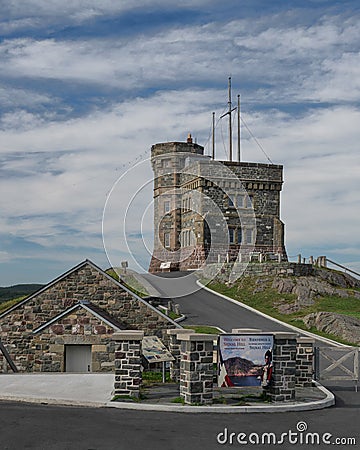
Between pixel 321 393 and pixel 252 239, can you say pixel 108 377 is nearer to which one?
pixel 321 393

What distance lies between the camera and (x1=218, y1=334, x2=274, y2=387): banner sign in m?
16.8

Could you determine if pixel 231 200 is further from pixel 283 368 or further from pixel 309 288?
pixel 283 368

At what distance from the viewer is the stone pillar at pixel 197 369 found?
15805mm

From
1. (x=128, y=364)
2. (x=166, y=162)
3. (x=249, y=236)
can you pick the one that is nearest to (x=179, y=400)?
(x=128, y=364)

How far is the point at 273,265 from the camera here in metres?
50.3

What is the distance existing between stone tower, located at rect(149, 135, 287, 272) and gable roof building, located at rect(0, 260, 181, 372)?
3485 centimetres

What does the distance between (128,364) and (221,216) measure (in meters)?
48.7

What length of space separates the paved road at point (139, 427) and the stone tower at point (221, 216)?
46.0 m

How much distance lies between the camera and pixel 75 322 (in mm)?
23641

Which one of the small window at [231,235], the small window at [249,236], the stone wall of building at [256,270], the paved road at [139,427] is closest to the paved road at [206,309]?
the stone wall of building at [256,270]

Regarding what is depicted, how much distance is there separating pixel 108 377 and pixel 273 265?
31.2 metres

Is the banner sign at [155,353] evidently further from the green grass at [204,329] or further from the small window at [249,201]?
the small window at [249,201]

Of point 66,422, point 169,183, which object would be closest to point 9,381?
point 66,422

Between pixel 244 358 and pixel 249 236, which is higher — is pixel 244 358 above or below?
below
